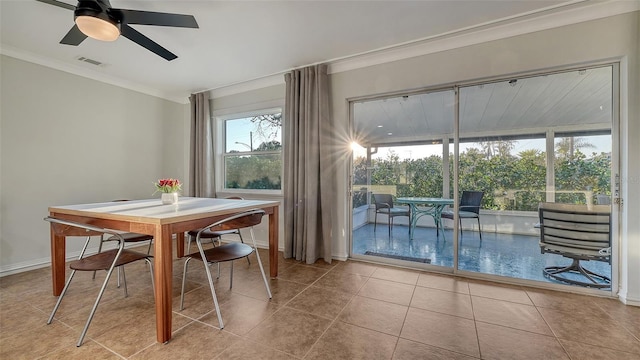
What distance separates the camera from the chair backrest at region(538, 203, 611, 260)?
2.27 m

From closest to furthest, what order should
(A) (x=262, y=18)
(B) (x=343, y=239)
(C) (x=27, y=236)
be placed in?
(A) (x=262, y=18), (C) (x=27, y=236), (B) (x=343, y=239)

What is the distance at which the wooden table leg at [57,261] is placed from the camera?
2174 millimetres

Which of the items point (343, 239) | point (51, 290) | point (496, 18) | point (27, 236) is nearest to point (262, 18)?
point (496, 18)

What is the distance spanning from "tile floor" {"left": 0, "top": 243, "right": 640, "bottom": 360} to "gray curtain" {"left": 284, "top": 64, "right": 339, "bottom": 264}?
636 millimetres

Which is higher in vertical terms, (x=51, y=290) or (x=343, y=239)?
(x=343, y=239)

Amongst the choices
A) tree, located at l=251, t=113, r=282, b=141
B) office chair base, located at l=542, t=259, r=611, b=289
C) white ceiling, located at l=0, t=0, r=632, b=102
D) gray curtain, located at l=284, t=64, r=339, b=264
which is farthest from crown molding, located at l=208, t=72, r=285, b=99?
office chair base, located at l=542, t=259, r=611, b=289

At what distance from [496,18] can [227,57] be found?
2767 mm

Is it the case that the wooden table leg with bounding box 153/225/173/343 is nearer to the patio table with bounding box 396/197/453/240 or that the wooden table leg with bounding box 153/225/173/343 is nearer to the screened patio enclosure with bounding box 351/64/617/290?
the screened patio enclosure with bounding box 351/64/617/290

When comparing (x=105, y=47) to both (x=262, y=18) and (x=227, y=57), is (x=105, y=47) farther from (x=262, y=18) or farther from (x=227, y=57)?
(x=262, y=18)

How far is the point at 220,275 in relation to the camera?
2.72 meters

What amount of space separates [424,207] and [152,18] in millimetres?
3085

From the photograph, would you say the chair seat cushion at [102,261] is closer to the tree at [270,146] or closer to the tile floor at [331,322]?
the tile floor at [331,322]

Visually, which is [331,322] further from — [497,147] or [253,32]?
[253,32]

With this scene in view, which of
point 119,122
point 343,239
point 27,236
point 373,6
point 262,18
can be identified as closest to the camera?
point 373,6
